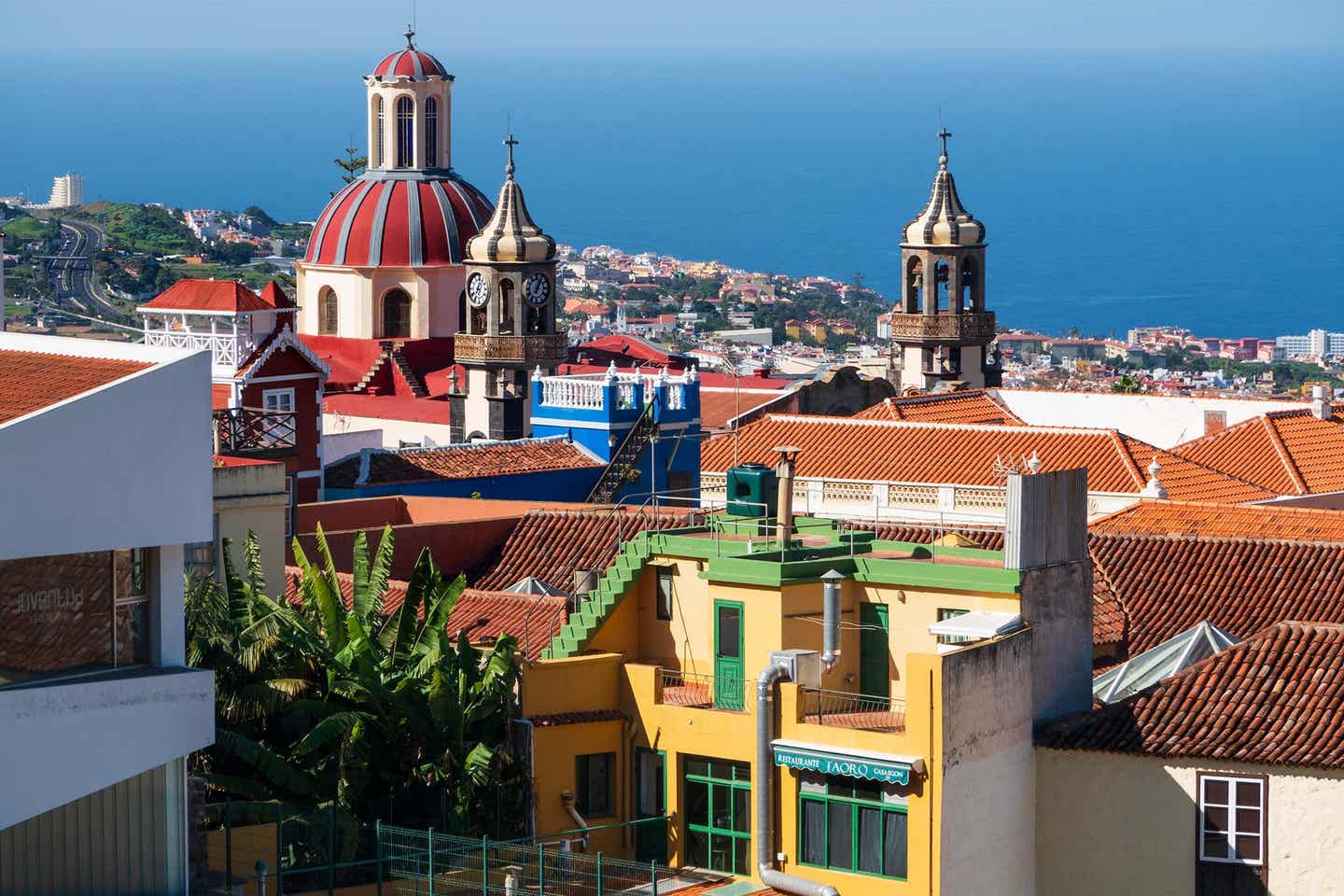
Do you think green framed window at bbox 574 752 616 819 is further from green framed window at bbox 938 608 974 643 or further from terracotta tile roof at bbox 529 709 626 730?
green framed window at bbox 938 608 974 643

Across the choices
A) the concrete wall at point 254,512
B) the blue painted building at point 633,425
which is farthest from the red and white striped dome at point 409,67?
the concrete wall at point 254,512

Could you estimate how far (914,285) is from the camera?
2530 inches

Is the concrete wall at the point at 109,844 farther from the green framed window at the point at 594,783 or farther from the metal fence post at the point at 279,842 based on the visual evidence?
the green framed window at the point at 594,783

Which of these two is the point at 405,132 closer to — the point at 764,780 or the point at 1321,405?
the point at 1321,405

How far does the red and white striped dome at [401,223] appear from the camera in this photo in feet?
214

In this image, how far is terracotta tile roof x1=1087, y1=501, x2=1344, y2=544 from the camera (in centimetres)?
3584

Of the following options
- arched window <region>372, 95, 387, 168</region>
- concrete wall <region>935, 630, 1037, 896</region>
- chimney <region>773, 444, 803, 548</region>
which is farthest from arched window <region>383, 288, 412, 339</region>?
concrete wall <region>935, 630, 1037, 896</region>

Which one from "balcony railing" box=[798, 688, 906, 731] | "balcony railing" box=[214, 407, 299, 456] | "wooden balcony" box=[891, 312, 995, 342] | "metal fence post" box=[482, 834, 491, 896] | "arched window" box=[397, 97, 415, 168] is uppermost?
"arched window" box=[397, 97, 415, 168]

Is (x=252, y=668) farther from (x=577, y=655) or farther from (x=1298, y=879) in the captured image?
(x=1298, y=879)

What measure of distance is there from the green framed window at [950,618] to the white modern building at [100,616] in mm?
6096

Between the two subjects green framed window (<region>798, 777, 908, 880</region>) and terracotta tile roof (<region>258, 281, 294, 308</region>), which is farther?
terracotta tile roof (<region>258, 281, 294, 308</region>)

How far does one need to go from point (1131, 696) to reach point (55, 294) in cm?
7624

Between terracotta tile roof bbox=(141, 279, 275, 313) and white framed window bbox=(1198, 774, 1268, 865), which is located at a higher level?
terracotta tile roof bbox=(141, 279, 275, 313)

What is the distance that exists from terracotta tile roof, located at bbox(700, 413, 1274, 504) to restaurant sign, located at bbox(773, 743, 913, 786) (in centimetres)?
1947
